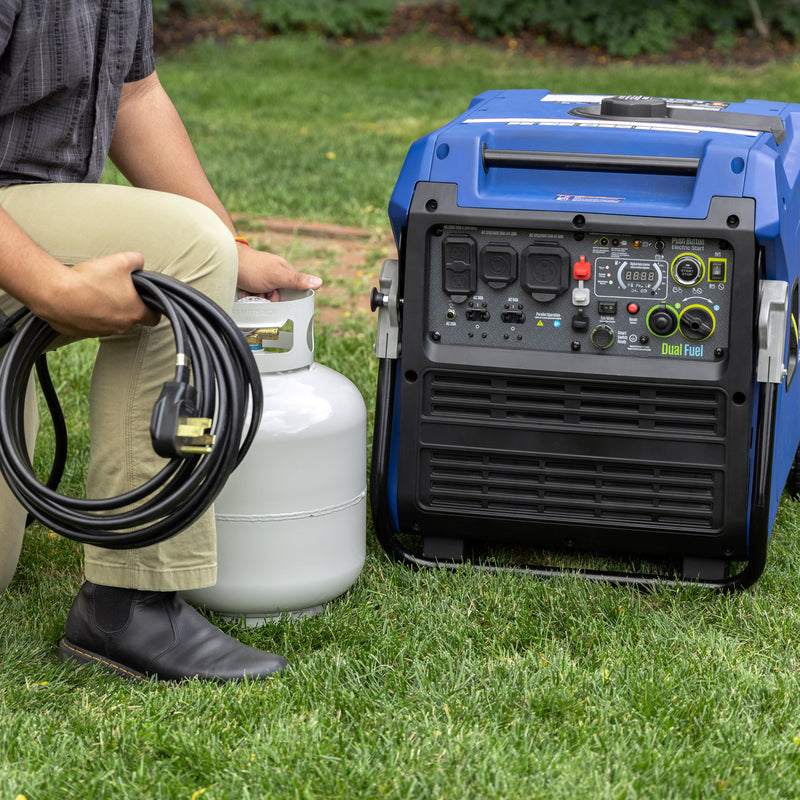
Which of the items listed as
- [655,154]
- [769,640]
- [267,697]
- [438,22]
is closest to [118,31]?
[655,154]

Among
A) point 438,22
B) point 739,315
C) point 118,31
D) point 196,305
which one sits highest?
point 118,31

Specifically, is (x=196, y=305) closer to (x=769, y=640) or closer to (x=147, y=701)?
(x=147, y=701)

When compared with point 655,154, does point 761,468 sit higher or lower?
lower

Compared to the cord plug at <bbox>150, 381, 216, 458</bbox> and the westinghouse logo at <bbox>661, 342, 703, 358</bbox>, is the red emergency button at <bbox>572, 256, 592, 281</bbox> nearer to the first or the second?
the westinghouse logo at <bbox>661, 342, 703, 358</bbox>

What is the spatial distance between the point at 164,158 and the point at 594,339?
1.00 metres

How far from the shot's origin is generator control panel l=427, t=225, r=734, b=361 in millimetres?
2438

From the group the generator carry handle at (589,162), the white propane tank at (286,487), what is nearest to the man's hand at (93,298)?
the white propane tank at (286,487)

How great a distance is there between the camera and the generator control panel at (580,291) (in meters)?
2.44

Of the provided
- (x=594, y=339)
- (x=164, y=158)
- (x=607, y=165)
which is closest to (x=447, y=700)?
(x=594, y=339)

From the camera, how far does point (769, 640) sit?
7.79ft

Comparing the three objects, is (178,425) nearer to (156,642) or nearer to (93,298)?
(93,298)

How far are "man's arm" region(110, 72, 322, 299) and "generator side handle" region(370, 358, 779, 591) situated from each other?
327 mm

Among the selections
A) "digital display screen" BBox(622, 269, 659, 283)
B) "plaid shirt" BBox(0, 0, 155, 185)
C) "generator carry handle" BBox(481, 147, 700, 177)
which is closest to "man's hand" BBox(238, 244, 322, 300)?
"plaid shirt" BBox(0, 0, 155, 185)

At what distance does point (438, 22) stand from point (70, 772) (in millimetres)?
14207
